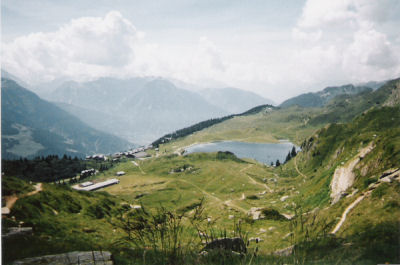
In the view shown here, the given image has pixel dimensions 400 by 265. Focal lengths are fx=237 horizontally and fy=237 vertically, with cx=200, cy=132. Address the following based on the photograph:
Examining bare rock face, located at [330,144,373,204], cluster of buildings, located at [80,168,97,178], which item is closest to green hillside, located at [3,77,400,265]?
bare rock face, located at [330,144,373,204]

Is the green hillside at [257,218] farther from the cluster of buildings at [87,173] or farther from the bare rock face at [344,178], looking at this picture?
the cluster of buildings at [87,173]

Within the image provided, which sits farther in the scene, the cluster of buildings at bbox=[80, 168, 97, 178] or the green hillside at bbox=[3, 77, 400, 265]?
the cluster of buildings at bbox=[80, 168, 97, 178]

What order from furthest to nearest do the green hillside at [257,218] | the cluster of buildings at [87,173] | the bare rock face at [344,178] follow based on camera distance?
the cluster of buildings at [87,173]
the bare rock face at [344,178]
the green hillside at [257,218]

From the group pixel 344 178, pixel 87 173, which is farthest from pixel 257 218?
pixel 87 173

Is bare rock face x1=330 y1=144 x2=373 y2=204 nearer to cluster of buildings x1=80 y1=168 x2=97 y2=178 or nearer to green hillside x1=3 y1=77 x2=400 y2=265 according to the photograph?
green hillside x1=3 y1=77 x2=400 y2=265

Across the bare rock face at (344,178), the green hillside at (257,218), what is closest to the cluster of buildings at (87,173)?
the green hillside at (257,218)

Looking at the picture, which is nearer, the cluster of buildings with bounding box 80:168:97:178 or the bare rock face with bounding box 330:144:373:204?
the bare rock face with bounding box 330:144:373:204

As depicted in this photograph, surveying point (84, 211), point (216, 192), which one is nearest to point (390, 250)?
point (84, 211)

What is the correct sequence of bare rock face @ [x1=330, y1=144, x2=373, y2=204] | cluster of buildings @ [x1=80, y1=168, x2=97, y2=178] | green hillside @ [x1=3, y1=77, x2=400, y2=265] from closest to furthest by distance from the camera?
green hillside @ [x1=3, y1=77, x2=400, y2=265] → bare rock face @ [x1=330, y1=144, x2=373, y2=204] → cluster of buildings @ [x1=80, y1=168, x2=97, y2=178]

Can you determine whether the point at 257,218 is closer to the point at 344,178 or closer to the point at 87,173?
the point at 344,178

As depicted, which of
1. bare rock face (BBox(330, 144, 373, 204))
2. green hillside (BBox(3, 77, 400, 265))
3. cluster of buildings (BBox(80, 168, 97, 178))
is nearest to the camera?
green hillside (BBox(3, 77, 400, 265))

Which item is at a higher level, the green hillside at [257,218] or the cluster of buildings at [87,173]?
the green hillside at [257,218]

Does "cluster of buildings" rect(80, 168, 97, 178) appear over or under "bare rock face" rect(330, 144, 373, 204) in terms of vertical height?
under

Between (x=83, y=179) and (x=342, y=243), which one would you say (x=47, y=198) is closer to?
(x=342, y=243)
